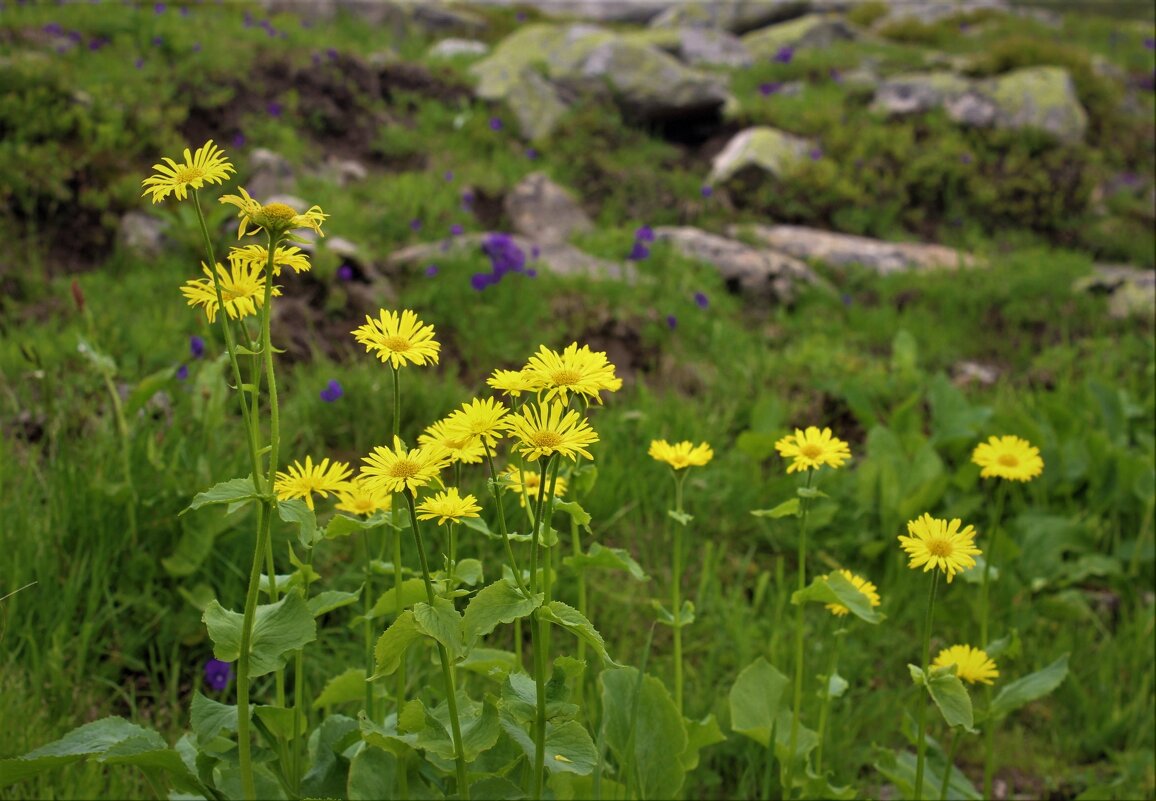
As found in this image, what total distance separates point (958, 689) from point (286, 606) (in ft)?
3.08

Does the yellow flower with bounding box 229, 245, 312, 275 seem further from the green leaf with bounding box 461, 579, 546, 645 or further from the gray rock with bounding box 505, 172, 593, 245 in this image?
the gray rock with bounding box 505, 172, 593, 245

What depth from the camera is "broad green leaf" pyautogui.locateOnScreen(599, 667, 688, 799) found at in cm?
162

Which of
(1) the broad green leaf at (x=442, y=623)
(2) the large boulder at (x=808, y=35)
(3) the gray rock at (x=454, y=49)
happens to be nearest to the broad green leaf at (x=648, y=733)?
(1) the broad green leaf at (x=442, y=623)

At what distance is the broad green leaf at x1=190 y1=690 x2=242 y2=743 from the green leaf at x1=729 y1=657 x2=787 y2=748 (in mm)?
887

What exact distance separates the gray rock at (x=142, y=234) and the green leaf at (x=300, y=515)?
123 inches

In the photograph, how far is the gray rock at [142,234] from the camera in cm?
402

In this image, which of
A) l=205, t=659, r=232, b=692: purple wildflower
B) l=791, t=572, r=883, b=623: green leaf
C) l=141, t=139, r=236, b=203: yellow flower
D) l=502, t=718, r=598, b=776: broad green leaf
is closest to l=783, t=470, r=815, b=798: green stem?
l=791, t=572, r=883, b=623: green leaf

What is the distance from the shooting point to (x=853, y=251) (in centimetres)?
532

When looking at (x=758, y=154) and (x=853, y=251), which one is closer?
(x=853, y=251)

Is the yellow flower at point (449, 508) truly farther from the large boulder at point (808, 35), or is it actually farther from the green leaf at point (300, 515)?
the large boulder at point (808, 35)

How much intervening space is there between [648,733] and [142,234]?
3.30 m

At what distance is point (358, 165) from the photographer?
539cm

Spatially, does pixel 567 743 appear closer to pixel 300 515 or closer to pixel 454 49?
pixel 300 515

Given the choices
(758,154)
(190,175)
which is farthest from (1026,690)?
(758,154)
